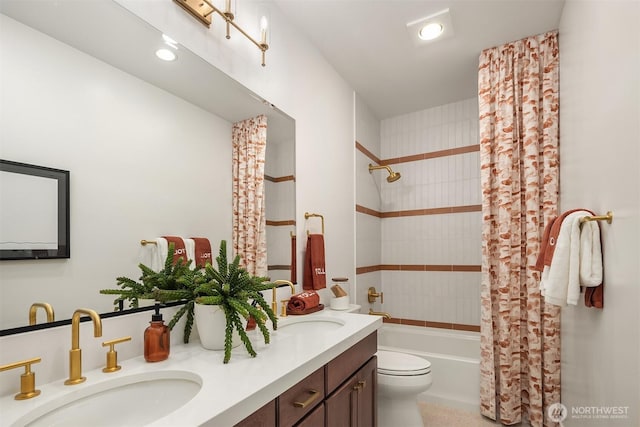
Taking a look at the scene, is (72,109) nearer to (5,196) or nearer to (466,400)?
(5,196)

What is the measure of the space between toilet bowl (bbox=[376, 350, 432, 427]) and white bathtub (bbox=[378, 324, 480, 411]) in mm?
633

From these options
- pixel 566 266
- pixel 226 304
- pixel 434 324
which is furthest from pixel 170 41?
pixel 434 324

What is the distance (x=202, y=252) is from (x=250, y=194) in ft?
1.33

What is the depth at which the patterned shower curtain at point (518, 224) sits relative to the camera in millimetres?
2238

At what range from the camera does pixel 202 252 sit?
1418mm

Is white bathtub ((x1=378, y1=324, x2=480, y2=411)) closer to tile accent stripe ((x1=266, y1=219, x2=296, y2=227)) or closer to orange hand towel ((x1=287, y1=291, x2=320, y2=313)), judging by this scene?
orange hand towel ((x1=287, y1=291, x2=320, y2=313))

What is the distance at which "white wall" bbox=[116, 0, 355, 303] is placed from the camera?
56.8 inches

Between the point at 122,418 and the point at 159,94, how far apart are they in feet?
3.45

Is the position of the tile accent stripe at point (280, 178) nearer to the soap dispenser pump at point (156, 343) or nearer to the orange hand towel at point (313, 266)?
the orange hand towel at point (313, 266)

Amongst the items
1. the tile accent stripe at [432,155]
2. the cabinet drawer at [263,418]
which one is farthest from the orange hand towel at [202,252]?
the tile accent stripe at [432,155]

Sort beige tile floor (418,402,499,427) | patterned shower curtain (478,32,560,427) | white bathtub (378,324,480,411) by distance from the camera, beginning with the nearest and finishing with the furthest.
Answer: patterned shower curtain (478,32,560,427) < beige tile floor (418,402,499,427) < white bathtub (378,324,480,411)

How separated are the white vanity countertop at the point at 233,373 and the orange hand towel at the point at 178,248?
0.31 metres

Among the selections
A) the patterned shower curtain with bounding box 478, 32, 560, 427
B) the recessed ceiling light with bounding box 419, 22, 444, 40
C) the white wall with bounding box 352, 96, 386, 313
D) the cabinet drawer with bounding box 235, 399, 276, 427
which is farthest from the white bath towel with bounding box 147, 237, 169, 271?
the patterned shower curtain with bounding box 478, 32, 560, 427

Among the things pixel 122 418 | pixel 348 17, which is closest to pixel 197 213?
pixel 122 418
